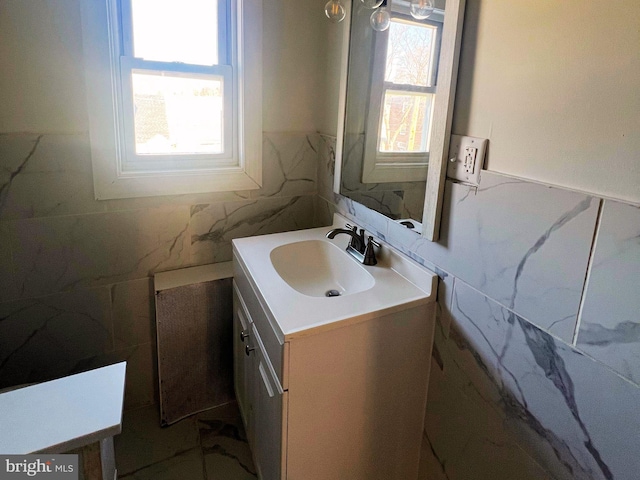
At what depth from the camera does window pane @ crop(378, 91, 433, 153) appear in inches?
50.1

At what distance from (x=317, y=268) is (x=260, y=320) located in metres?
0.43

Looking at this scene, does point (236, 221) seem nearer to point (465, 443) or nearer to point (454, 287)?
point (454, 287)

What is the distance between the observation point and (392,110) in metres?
1.46

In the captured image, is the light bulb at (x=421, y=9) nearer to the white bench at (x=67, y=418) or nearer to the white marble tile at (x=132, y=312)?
the white bench at (x=67, y=418)

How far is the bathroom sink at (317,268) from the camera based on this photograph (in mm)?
1562

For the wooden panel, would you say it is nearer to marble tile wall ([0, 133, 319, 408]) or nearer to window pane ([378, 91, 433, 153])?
marble tile wall ([0, 133, 319, 408])

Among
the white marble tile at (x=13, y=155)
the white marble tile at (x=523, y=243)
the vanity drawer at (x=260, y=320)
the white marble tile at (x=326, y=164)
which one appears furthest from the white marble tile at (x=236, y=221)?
the white marble tile at (x=523, y=243)

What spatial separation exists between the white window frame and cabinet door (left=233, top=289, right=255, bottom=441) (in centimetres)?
53

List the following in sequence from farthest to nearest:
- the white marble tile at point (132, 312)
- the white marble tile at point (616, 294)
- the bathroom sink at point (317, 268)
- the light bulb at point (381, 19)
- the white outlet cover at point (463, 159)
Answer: the white marble tile at point (132, 312) → the bathroom sink at point (317, 268) → the light bulb at point (381, 19) → the white outlet cover at point (463, 159) → the white marble tile at point (616, 294)

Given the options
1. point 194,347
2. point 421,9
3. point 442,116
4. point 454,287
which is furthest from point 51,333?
point 421,9

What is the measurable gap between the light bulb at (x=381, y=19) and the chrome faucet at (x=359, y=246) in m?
0.70

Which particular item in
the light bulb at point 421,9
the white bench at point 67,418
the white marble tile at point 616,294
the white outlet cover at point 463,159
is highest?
the light bulb at point 421,9

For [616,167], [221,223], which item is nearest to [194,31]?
[221,223]

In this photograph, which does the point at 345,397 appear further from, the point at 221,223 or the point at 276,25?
the point at 276,25
